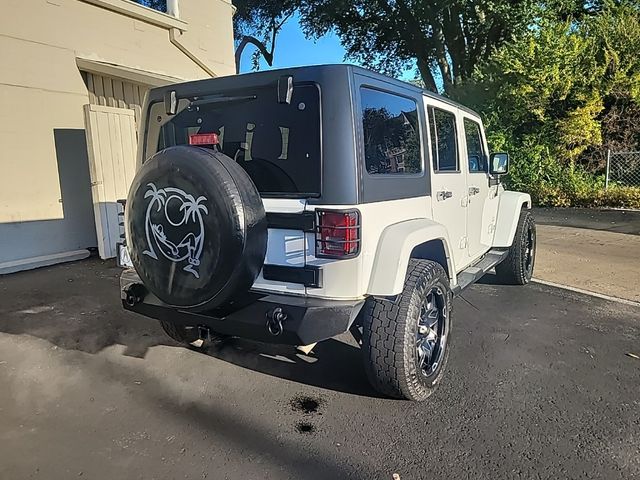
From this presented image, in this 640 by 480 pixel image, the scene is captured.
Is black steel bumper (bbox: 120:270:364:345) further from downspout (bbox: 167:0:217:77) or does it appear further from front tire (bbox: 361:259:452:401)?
downspout (bbox: 167:0:217:77)

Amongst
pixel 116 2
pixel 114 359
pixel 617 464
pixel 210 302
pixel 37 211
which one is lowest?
pixel 617 464

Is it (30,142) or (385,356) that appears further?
(30,142)

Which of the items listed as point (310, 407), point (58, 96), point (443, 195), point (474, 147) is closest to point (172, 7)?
point (58, 96)

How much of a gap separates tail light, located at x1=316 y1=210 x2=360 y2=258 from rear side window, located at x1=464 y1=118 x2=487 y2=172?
2.24 meters

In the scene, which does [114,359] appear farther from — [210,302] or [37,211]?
Answer: [37,211]

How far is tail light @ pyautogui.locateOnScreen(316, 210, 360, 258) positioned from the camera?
2.54 m

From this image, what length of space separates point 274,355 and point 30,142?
191 inches

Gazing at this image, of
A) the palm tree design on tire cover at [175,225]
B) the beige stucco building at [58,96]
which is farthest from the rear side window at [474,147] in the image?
the beige stucco building at [58,96]

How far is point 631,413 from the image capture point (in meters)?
2.79

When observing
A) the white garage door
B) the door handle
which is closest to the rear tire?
the door handle

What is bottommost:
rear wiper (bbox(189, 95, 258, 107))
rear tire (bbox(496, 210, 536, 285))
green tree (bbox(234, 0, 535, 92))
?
rear tire (bbox(496, 210, 536, 285))

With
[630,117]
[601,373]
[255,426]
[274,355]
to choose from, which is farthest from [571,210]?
[255,426]

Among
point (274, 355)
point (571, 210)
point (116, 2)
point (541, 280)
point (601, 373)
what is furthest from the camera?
point (571, 210)

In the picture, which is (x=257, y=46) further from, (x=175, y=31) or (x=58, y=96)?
(x=58, y=96)
